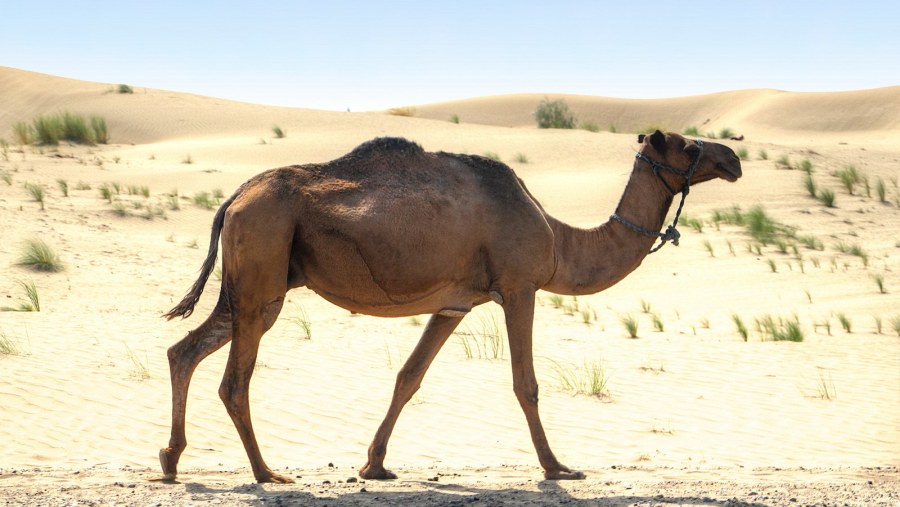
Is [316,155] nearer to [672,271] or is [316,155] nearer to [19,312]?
[672,271]

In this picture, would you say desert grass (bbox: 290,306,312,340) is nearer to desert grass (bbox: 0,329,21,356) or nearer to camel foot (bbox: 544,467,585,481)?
desert grass (bbox: 0,329,21,356)

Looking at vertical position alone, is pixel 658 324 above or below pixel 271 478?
below

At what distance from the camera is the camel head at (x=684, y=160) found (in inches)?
299

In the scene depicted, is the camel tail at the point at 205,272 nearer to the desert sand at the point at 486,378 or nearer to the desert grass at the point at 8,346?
the desert sand at the point at 486,378

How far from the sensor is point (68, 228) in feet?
64.5

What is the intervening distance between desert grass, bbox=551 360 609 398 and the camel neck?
326 centimetres

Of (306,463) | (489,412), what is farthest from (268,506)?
(489,412)

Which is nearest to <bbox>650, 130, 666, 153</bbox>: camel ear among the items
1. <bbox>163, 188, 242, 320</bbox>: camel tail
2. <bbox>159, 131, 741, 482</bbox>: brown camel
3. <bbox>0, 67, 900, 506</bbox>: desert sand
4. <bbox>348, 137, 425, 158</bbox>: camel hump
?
<bbox>159, 131, 741, 482</bbox>: brown camel

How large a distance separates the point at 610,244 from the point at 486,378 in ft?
13.5

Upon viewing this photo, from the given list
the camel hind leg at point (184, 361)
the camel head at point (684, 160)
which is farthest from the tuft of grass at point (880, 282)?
the camel hind leg at point (184, 361)

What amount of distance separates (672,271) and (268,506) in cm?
1510

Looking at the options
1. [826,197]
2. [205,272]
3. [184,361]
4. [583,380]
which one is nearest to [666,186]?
[205,272]

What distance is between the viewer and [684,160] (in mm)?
7633

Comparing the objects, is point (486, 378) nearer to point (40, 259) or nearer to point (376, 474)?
point (376, 474)
